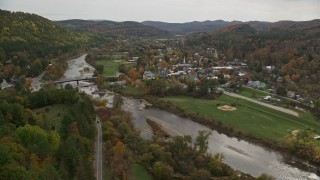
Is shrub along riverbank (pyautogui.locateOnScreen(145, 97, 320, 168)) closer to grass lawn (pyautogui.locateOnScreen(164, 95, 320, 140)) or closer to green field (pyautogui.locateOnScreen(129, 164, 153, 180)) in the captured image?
grass lawn (pyautogui.locateOnScreen(164, 95, 320, 140))

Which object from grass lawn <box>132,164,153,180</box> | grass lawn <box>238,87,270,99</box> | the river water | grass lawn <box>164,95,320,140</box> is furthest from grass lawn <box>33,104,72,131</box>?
grass lawn <box>238,87,270,99</box>

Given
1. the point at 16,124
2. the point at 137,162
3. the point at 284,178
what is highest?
the point at 16,124

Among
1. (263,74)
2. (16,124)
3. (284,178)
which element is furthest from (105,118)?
(263,74)

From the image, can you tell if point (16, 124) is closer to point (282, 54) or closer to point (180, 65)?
point (180, 65)

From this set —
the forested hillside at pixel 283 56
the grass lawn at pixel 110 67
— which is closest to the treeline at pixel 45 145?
the grass lawn at pixel 110 67

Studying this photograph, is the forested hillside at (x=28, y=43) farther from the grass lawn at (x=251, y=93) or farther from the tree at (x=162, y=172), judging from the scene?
the tree at (x=162, y=172)

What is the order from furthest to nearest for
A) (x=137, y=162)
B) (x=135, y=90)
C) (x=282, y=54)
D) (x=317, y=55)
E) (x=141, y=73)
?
(x=282, y=54)
(x=317, y=55)
(x=141, y=73)
(x=135, y=90)
(x=137, y=162)

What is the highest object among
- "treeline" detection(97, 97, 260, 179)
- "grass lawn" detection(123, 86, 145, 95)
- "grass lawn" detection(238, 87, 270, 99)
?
"treeline" detection(97, 97, 260, 179)
